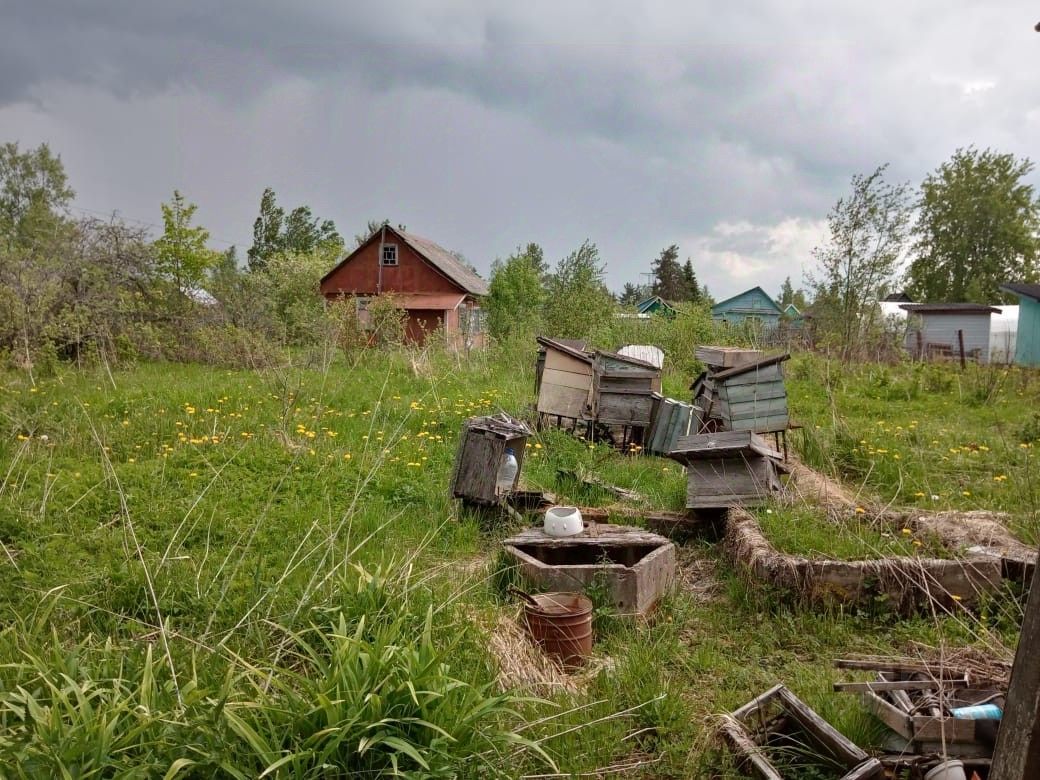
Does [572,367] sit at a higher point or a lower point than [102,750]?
higher

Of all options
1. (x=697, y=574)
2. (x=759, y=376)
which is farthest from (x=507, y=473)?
(x=759, y=376)

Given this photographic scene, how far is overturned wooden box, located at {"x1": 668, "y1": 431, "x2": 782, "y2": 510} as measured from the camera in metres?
5.01

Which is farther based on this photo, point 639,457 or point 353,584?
point 639,457

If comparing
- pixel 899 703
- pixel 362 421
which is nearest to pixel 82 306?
pixel 362 421

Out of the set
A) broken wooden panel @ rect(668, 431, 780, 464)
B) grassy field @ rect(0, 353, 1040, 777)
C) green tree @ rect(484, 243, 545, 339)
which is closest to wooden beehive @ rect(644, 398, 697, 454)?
grassy field @ rect(0, 353, 1040, 777)

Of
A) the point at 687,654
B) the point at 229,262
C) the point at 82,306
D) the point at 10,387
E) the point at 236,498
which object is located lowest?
the point at 687,654

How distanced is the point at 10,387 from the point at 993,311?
34.1m

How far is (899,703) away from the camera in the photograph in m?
2.76

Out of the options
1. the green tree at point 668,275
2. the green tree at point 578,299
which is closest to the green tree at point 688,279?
the green tree at point 668,275

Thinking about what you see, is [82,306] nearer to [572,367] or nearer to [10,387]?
[10,387]

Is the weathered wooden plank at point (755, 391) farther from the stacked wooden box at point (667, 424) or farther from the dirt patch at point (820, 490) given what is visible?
the dirt patch at point (820, 490)

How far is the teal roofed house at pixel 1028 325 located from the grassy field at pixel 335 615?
838 inches

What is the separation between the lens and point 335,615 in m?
2.95

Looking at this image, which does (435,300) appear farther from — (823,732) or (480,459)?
(823,732)
